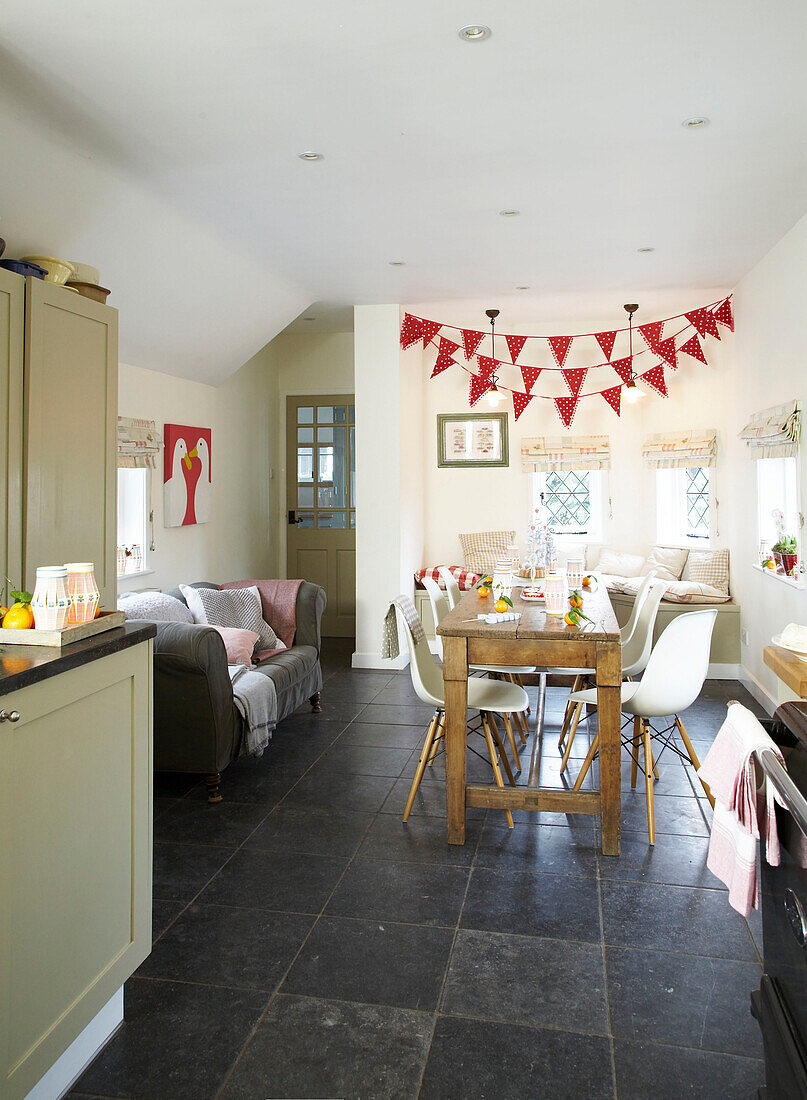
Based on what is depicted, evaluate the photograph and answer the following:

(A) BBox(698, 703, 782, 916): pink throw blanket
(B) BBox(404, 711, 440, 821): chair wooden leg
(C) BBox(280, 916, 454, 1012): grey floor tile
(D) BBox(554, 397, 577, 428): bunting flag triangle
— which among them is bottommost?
(C) BBox(280, 916, 454, 1012): grey floor tile

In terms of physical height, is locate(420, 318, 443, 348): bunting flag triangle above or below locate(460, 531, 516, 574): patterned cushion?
above

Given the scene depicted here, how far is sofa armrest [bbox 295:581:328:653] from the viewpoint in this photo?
497cm

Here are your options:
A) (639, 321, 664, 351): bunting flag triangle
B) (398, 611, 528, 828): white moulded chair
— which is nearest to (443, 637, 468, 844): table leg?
(398, 611, 528, 828): white moulded chair

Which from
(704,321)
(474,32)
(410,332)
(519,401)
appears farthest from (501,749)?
(704,321)

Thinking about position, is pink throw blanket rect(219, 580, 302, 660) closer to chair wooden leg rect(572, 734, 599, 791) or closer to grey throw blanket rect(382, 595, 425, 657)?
grey throw blanket rect(382, 595, 425, 657)

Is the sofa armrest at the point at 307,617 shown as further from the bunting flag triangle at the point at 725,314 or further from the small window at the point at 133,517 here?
the bunting flag triangle at the point at 725,314

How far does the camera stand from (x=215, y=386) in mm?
5984

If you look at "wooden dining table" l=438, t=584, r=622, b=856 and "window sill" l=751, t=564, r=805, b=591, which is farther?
"window sill" l=751, t=564, r=805, b=591

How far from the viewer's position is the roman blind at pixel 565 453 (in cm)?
679

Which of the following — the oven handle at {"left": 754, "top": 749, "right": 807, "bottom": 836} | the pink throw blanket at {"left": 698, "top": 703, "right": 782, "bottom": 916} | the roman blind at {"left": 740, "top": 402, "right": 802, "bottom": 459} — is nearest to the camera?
the oven handle at {"left": 754, "top": 749, "right": 807, "bottom": 836}

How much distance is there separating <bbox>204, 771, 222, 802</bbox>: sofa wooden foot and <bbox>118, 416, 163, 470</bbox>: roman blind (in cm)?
196

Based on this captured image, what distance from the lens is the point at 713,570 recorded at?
598 cm

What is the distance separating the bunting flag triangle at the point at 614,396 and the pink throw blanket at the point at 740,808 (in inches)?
202

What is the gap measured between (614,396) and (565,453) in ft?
2.13
